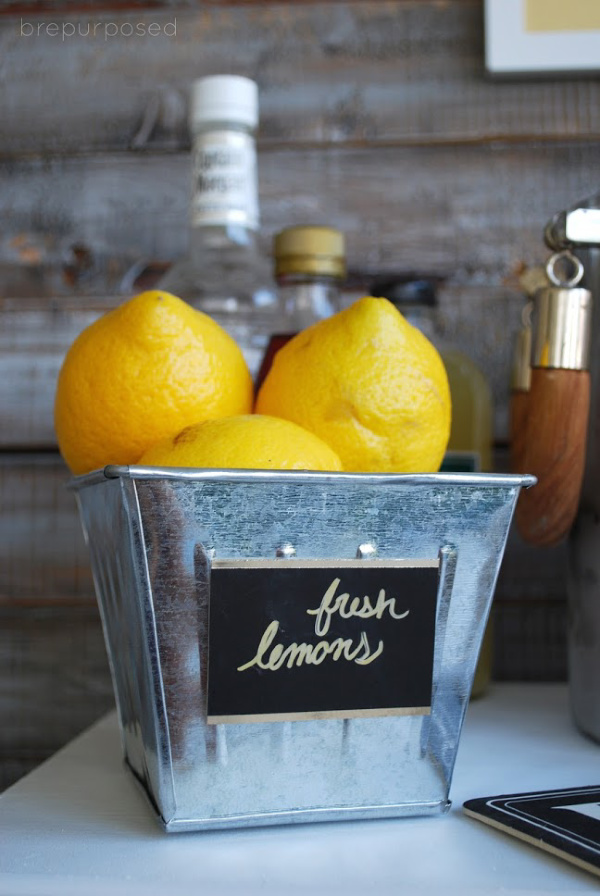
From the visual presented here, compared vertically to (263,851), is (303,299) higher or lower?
higher

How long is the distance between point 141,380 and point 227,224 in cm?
25

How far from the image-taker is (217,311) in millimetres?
712

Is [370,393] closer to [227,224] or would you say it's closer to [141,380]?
[141,380]

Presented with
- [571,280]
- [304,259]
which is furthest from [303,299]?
[571,280]

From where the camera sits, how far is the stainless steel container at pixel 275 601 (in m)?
0.39

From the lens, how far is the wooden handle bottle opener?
541mm

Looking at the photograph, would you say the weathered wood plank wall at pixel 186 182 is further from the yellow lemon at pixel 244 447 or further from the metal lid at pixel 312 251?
the yellow lemon at pixel 244 447

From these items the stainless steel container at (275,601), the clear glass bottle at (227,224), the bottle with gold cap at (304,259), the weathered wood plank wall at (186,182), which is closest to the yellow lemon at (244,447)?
the stainless steel container at (275,601)

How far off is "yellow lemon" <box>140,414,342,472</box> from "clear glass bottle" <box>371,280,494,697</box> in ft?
0.92

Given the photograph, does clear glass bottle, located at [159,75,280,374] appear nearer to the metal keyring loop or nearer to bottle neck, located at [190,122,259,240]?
bottle neck, located at [190,122,259,240]

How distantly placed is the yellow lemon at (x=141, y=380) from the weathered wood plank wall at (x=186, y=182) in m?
0.39

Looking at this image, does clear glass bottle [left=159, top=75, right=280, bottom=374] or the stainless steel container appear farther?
clear glass bottle [left=159, top=75, right=280, bottom=374]

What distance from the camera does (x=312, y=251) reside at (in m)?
0.60

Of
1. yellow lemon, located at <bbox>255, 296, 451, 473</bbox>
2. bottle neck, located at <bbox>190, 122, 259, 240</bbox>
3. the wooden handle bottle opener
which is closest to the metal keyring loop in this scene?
the wooden handle bottle opener
